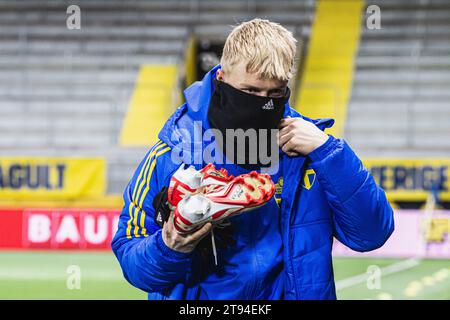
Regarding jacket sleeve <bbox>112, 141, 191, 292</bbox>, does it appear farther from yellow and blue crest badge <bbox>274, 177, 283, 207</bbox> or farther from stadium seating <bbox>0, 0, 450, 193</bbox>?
stadium seating <bbox>0, 0, 450, 193</bbox>

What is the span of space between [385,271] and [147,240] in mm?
6855

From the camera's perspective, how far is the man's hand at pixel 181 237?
1.98 m

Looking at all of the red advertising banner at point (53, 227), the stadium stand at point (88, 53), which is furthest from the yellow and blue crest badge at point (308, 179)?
the stadium stand at point (88, 53)

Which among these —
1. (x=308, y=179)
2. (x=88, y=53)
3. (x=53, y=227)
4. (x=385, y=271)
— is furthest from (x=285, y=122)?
(x=88, y=53)

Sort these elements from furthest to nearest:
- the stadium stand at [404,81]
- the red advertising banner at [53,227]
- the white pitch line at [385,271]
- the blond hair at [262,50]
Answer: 1. the stadium stand at [404,81]
2. the red advertising banner at [53,227]
3. the white pitch line at [385,271]
4. the blond hair at [262,50]

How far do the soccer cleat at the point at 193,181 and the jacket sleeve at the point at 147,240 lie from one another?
0.14m

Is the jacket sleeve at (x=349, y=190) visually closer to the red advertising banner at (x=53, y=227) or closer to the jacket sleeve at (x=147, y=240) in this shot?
the jacket sleeve at (x=147, y=240)

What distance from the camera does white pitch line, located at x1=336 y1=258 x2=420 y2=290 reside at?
7.35 metres

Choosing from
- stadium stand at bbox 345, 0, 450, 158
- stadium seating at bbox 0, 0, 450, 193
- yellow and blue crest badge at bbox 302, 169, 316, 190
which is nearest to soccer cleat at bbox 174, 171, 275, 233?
yellow and blue crest badge at bbox 302, 169, 316, 190

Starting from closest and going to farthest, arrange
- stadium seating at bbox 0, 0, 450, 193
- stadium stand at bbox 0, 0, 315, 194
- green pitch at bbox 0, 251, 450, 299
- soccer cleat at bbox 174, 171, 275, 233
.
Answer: soccer cleat at bbox 174, 171, 275, 233, green pitch at bbox 0, 251, 450, 299, stadium seating at bbox 0, 0, 450, 193, stadium stand at bbox 0, 0, 315, 194

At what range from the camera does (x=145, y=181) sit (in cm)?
221

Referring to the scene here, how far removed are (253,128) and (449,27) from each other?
12.2 metres

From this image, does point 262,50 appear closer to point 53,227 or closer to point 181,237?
point 181,237

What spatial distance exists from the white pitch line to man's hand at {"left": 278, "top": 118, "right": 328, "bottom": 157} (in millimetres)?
5103
